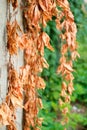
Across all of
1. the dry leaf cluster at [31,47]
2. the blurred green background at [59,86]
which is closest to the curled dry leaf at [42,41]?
the dry leaf cluster at [31,47]

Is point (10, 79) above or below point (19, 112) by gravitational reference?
above

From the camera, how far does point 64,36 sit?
2.01 m

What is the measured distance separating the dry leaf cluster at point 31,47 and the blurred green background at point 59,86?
2.23 feet

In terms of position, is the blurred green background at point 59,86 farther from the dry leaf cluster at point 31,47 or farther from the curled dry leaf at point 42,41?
the curled dry leaf at point 42,41

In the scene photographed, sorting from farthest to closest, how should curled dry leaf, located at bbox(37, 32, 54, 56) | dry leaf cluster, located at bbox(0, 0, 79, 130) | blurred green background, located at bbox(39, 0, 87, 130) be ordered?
blurred green background, located at bbox(39, 0, 87, 130), curled dry leaf, located at bbox(37, 32, 54, 56), dry leaf cluster, located at bbox(0, 0, 79, 130)

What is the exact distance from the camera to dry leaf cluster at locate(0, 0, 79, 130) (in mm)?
1853

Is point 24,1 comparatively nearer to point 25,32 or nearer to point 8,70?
point 25,32

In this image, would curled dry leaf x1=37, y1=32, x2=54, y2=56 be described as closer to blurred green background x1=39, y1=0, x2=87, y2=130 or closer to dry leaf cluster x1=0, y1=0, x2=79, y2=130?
dry leaf cluster x1=0, y1=0, x2=79, y2=130

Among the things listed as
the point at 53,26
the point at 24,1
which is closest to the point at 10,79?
the point at 24,1

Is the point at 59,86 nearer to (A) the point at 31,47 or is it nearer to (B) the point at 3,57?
(A) the point at 31,47

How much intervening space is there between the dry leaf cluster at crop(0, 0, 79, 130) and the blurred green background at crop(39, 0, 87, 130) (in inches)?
26.8

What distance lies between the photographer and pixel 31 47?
2.04 meters

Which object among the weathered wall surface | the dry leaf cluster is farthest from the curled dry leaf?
the weathered wall surface

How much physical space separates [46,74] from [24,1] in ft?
5.61
